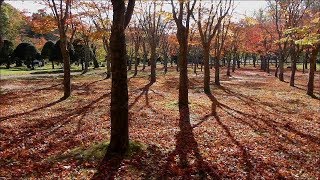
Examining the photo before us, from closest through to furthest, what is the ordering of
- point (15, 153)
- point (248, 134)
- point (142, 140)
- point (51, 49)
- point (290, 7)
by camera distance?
1. point (15, 153)
2. point (142, 140)
3. point (248, 134)
4. point (290, 7)
5. point (51, 49)

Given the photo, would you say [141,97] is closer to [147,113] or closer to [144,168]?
[147,113]

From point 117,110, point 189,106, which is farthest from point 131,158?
point 189,106

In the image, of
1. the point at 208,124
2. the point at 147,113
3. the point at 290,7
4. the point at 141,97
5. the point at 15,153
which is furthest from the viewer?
the point at 290,7

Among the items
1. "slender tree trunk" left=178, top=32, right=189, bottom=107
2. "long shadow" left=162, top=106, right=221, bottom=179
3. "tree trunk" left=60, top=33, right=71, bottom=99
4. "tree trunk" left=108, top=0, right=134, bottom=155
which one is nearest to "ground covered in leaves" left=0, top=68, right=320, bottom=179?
"long shadow" left=162, top=106, right=221, bottom=179

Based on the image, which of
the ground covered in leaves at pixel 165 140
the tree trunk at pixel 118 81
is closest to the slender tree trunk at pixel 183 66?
the ground covered in leaves at pixel 165 140

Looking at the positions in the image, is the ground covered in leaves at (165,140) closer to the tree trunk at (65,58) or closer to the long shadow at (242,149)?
the long shadow at (242,149)

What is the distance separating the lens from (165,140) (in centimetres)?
1257

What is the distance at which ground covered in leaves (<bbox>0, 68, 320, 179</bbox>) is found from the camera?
9.50 m

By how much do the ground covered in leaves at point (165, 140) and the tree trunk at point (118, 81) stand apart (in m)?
0.61

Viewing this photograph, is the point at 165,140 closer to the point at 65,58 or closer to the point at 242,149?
the point at 242,149

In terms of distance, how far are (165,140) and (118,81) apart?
4.18m

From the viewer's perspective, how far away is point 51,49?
5672 cm

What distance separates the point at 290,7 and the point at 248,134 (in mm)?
26959

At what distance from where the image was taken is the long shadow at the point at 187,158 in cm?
934
